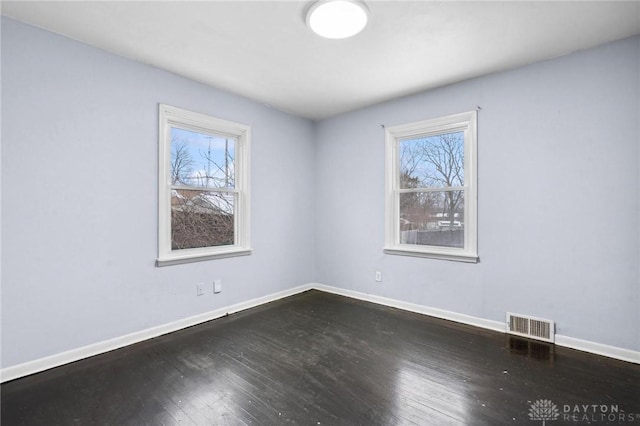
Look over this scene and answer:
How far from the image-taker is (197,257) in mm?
3211

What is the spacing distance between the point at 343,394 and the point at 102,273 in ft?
7.19

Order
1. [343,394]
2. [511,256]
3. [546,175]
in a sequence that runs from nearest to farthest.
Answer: [343,394]
[546,175]
[511,256]

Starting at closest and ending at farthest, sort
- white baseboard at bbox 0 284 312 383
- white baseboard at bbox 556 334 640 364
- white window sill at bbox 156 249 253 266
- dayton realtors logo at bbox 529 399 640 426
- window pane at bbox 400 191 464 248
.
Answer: dayton realtors logo at bbox 529 399 640 426 < white baseboard at bbox 0 284 312 383 < white baseboard at bbox 556 334 640 364 < white window sill at bbox 156 249 253 266 < window pane at bbox 400 191 464 248

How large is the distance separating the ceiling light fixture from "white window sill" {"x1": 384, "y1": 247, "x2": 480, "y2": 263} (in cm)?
238

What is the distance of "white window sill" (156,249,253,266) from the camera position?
2.95 metres

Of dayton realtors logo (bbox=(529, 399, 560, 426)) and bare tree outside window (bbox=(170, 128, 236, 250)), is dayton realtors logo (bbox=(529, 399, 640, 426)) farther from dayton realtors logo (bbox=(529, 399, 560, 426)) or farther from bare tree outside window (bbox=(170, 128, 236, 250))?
bare tree outside window (bbox=(170, 128, 236, 250))

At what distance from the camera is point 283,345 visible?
2.68 meters

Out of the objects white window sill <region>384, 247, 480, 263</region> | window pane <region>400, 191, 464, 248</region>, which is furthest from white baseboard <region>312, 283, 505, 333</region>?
window pane <region>400, 191, 464, 248</region>

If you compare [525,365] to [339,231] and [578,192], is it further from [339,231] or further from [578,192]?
[339,231]

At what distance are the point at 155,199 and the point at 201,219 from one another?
573 mm

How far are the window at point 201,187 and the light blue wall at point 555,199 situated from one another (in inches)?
81.8

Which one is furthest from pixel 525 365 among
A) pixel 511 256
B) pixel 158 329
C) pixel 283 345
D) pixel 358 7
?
pixel 158 329

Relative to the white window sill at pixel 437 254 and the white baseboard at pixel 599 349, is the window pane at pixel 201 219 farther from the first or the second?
the white baseboard at pixel 599 349

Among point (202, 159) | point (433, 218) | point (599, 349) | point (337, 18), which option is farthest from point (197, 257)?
point (599, 349)
